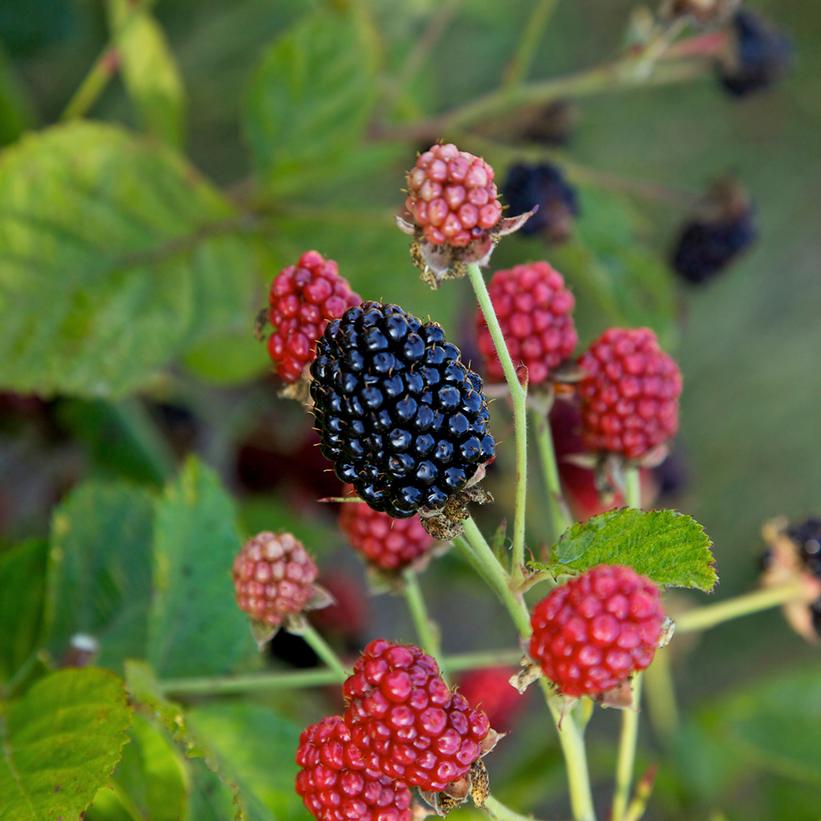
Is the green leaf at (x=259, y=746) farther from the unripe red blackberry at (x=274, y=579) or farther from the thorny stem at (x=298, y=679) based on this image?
the unripe red blackberry at (x=274, y=579)

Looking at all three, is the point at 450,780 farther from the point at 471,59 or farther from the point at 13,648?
the point at 471,59

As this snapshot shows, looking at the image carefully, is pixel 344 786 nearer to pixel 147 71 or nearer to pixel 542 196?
pixel 542 196

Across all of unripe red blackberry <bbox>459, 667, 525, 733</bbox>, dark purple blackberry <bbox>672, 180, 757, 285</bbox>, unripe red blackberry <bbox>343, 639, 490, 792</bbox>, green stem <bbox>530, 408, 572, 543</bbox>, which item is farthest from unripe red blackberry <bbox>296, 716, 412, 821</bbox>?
dark purple blackberry <bbox>672, 180, 757, 285</bbox>

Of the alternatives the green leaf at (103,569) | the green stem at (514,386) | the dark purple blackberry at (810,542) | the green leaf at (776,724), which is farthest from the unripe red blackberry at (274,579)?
the green leaf at (776,724)

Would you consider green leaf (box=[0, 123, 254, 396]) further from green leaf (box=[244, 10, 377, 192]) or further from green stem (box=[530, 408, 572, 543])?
green stem (box=[530, 408, 572, 543])

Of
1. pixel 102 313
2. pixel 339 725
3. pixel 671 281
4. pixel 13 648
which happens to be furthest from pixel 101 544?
pixel 671 281

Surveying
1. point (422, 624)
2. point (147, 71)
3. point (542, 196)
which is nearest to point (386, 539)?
point (422, 624)
